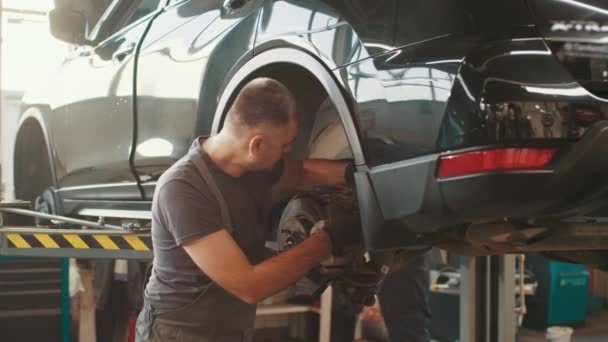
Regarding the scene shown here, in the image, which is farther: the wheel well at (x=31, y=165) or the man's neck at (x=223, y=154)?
the wheel well at (x=31, y=165)

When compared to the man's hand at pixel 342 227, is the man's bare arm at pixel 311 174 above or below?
above

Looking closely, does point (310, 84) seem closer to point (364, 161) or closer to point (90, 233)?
point (364, 161)

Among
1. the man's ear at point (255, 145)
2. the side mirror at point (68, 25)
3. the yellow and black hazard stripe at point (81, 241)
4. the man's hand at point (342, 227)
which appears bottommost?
the yellow and black hazard stripe at point (81, 241)

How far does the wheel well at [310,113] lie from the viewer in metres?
1.83

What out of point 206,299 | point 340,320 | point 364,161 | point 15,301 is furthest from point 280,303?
point 364,161

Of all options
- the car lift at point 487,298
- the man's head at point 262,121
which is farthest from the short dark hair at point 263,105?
the car lift at point 487,298

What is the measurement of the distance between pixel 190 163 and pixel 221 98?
26 cm

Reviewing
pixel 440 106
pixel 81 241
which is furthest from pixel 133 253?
pixel 440 106

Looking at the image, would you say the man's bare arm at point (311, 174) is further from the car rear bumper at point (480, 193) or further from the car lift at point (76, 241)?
the car lift at point (76, 241)

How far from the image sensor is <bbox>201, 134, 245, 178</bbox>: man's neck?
1.77 m

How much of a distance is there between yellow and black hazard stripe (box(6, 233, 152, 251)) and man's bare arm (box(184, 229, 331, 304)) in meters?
0.92

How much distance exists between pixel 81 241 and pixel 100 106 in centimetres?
52

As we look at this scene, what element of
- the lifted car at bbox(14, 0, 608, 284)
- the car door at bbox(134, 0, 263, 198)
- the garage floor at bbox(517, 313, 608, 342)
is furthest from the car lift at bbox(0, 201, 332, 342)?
the garage floor at bbox(517, 313, 608, 342)

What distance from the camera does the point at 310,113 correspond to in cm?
196
